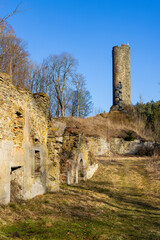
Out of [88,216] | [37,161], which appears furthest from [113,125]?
[88,216]

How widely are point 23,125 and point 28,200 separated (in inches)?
91.4

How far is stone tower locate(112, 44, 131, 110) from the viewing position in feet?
122

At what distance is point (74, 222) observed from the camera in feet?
22.3

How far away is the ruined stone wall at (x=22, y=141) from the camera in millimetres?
7293

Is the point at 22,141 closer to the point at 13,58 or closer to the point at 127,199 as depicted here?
the point at 127,199

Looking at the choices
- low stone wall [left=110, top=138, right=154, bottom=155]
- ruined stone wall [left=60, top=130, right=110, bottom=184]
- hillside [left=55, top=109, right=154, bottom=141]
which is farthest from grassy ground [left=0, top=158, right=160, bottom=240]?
hillside [left=55, top=109, right=154, bottom=141]

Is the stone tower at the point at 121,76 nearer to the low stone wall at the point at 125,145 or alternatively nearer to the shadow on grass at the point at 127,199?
the low stone wall at the point at 125,145

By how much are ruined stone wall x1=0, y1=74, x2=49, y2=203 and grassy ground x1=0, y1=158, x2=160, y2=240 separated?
0.58m

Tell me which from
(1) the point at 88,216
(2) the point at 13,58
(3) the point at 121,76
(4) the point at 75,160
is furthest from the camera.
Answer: (3) the point at 121,76

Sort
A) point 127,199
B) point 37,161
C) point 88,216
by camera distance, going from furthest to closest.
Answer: point 127,199 → point 37,161 → point 88,216

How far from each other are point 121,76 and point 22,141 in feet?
100

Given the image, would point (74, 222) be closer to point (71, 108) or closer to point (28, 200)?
point (28, 200)

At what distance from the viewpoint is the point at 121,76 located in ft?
122

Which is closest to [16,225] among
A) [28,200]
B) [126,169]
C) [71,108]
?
[28,200]
